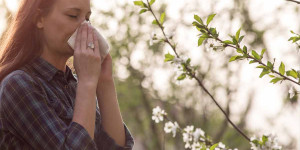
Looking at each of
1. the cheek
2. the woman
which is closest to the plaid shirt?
the woman

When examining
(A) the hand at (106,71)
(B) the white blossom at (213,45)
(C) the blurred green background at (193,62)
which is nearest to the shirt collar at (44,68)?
(A) the hand at (106,71)

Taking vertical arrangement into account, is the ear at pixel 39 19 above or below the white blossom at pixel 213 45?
below

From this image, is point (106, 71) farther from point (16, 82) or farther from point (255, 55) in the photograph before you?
point (255, 55)

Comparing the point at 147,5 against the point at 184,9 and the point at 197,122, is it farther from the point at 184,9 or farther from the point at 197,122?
the point at 197,122

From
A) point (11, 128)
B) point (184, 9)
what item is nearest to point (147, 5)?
point (11, 128)

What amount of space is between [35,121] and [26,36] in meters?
0.48

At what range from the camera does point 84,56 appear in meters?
2.19

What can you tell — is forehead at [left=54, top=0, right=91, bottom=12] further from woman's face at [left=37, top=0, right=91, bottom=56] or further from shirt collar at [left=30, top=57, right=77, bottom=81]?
shirt collar at [left=30, top=57, right=77, bottom=81]

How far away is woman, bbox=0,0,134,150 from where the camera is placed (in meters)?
2.01

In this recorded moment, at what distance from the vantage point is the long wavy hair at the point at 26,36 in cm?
228

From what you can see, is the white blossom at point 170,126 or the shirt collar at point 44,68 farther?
the white blossom at point 170,126

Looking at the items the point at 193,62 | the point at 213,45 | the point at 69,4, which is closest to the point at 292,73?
the point at 213,45

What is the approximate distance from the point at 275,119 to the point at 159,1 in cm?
420

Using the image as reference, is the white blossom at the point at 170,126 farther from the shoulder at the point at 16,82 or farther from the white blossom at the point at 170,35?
the shoulder at the point at 16,82
